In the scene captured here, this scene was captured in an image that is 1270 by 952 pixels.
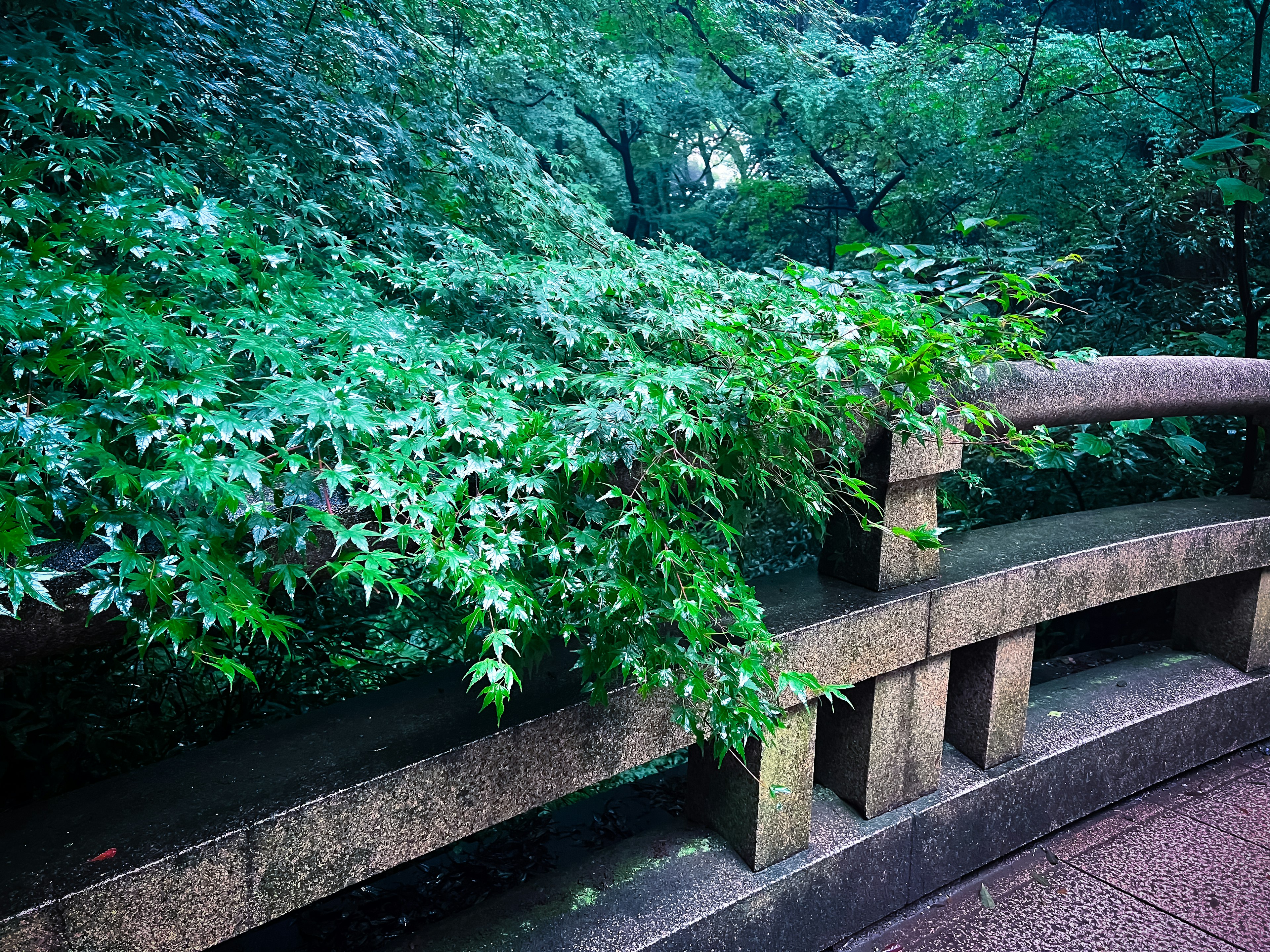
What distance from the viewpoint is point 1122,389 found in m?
2.46

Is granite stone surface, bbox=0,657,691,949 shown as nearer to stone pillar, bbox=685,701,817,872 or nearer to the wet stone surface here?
stone pillar, bbox=685,701,817,872

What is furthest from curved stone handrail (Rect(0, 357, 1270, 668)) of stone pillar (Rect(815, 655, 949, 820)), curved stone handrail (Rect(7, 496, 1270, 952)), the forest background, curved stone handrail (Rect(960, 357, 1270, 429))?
stone pillar (Rect(815, 655, 949, 820))

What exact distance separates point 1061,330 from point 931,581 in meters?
4.02

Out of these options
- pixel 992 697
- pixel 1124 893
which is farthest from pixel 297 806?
pixel 1124 893

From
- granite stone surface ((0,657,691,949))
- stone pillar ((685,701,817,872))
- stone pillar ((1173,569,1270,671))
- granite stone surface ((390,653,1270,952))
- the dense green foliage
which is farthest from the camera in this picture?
stone pillar ((1173,569,1270,671))

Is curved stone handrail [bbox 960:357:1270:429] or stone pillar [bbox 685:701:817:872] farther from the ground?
curved stone handrail [bbox 960:357:1270:429]

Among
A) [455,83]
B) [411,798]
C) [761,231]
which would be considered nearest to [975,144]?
[761,231]

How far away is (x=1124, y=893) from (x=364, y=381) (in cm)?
246

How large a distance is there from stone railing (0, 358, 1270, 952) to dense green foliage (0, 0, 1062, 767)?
183 millimetres

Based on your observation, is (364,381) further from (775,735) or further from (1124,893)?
(1124,893)

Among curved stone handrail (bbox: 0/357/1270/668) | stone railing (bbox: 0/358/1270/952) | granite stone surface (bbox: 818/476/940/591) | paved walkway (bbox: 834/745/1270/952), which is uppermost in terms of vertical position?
curved stone handrail (bbox: 0/357/1270/668)

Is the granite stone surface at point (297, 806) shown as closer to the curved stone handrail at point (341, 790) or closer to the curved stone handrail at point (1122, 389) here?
A: the curved stone handrail at point (341, 790)

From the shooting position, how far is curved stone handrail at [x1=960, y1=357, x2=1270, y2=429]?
222 cm

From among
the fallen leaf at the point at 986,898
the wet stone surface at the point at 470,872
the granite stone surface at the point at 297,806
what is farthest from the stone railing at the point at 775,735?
the wet stone surface at the point at 470,872
